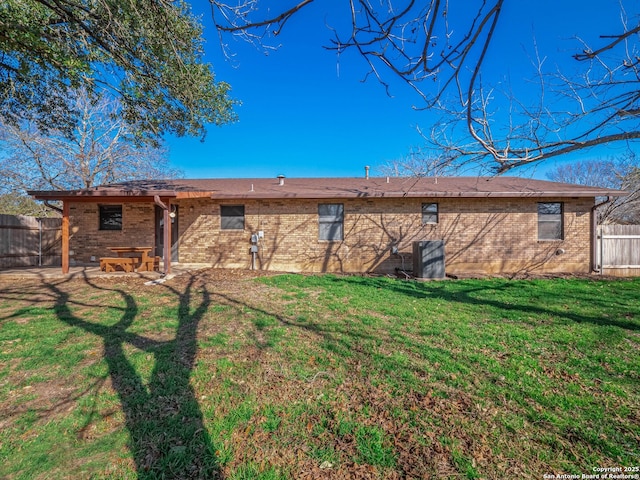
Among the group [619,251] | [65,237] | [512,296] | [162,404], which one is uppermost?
[65,237]

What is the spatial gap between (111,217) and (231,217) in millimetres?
4718

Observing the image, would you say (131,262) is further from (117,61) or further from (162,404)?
(162,404)

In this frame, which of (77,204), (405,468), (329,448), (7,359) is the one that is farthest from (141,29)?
(77,204)

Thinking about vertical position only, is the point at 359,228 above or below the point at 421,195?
below

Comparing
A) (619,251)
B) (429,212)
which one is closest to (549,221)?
(619,251)

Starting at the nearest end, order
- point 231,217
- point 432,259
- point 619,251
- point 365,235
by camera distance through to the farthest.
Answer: point 432,259 < point 619,251 < point 365,235 < point 231,217

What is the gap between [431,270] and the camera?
30.1 feet

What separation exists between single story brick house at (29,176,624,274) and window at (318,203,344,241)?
0.04 metres

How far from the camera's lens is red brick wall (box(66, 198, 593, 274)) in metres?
10.6

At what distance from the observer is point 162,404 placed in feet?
8.73

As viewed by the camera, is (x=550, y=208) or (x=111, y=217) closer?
(x=550, y=208)

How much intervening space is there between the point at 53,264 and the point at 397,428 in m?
15.4

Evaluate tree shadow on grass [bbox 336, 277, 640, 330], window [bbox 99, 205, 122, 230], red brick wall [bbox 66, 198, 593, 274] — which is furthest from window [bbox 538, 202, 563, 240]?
window [bbox 99, 205, 122, 230]

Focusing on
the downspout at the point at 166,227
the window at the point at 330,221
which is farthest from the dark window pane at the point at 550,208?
the downspout at the point at 166,227
